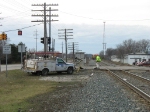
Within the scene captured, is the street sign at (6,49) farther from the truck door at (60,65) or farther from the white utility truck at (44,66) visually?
the truck door at (60,65)

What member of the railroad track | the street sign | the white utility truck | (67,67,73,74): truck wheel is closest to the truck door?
the white utility truck

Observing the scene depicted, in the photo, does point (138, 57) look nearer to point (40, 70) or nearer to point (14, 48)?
point (14, 48)

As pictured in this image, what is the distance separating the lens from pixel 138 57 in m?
109

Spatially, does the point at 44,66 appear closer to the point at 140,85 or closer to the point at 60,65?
the point at 60,65

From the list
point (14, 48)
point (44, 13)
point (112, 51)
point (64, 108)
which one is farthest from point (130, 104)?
point (112, 51)

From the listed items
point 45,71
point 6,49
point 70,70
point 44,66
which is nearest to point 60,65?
point 70,70

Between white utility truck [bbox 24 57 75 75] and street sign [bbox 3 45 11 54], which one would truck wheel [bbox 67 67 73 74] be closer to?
white utility truck [bbox 24 57 75 75]

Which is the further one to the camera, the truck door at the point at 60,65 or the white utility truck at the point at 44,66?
the truck door at the point at 60,65

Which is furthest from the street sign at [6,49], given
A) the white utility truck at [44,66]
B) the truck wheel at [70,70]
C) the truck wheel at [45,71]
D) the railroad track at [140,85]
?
the railroad track at [140,85]

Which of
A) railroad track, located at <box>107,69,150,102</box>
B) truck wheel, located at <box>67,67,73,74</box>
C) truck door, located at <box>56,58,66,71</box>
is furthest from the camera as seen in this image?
truck wheel, located at <box>67,67,73,74</box>

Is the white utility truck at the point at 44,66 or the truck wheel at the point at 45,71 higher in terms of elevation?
the white utility truck at the point at 44,66

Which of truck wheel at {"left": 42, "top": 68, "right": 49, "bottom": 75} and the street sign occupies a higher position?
the street sign

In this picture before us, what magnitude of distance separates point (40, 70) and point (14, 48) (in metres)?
58.0

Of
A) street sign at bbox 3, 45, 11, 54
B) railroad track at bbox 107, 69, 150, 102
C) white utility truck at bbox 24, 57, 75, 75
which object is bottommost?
railroad track at bbox 107, 69, 150, 102
